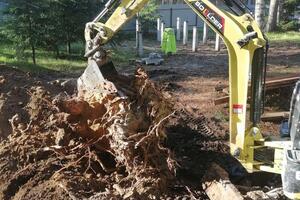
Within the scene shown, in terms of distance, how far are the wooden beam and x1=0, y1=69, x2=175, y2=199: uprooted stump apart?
46cm

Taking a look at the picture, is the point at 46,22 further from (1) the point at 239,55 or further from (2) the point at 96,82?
(1) the point at 239,55

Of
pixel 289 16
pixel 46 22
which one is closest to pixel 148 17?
pixel 46 22

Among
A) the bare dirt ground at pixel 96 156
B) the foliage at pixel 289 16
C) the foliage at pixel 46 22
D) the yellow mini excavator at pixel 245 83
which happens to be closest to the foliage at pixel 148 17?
the foliage at pixel 46 22

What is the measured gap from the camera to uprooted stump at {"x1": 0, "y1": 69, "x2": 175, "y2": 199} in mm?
5672

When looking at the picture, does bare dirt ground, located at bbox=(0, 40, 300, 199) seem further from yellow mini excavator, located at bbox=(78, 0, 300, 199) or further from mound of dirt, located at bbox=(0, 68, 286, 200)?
yellow mini excavator, located at bbox=(78, 0, 300, 199)

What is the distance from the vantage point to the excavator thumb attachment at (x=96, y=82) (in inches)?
244

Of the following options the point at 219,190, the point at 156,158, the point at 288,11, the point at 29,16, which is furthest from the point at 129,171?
the point at 288,11

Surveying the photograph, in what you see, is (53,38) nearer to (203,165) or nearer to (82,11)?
(82,11)

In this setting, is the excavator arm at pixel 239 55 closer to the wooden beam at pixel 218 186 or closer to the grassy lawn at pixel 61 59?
the wooden beam at pixel 218 186

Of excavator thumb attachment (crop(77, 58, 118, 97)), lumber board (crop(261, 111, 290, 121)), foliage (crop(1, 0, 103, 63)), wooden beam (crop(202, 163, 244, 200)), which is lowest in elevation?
wooden beam (crop(202, 163, 244, 200))

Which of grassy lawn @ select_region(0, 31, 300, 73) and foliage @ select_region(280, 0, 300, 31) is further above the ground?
foliage @ select_region(280, 0, 300, 31)

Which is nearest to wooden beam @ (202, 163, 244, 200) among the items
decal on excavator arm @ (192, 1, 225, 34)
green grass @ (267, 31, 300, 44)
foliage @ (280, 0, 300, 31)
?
decal on excavator arm @ (192, 1, 225, 34)

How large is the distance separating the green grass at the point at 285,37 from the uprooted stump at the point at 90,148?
14872 mm

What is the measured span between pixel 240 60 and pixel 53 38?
9.59 meters
